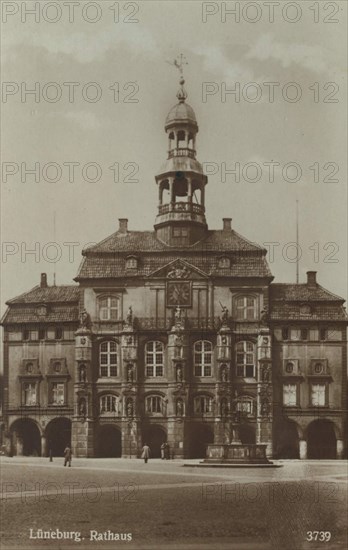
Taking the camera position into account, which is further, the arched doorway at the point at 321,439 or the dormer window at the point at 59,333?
the dormer window at the point at 59,333

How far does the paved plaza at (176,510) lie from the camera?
2144cm

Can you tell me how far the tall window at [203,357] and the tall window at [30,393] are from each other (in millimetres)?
9919

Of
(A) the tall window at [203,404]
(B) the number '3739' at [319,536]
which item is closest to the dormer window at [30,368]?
(A) the tall window at [203,404]

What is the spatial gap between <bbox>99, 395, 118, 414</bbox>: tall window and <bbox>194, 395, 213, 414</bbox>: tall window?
16.1 feet

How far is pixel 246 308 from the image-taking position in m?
57.8

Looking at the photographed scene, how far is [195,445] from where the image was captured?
57.5m

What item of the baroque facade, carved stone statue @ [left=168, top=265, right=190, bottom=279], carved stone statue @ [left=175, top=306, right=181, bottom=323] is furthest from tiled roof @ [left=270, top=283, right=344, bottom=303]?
carved stone statue @ [left=175, top=306, right=181, bottom=323]

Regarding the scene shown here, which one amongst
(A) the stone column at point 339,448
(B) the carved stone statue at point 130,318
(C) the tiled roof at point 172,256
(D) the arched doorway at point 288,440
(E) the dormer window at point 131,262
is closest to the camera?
(D) the arched doorway at point 288,440

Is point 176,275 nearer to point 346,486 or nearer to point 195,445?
point 195,445

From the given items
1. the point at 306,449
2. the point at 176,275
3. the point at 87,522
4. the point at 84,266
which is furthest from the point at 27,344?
the point at 87,522

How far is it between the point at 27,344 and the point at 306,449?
707 inches

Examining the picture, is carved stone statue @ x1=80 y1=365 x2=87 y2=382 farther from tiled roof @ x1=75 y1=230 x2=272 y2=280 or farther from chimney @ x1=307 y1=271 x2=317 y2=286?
chimney @ x1=307 y1=271 x2=317 y2=286

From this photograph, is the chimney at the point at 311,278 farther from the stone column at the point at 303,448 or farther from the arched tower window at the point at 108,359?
the arched tower window at the point at 108,359

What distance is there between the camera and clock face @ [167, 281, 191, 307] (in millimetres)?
57438
